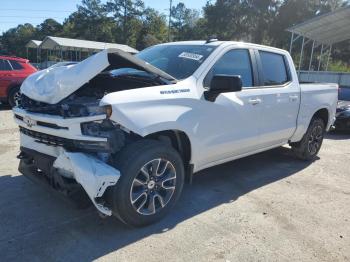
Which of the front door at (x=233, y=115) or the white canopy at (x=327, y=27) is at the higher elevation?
the white canopy at (x=327, y=27)

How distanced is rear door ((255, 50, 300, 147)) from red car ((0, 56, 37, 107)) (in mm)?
8517

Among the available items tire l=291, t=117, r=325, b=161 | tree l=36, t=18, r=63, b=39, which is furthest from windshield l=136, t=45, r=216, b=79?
tree l=36, t=18, r=63, b=39

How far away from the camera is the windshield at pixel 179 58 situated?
4.15m

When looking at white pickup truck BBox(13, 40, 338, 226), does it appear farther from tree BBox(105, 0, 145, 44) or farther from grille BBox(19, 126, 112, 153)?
tree BBox(105, 0, 145, 44)

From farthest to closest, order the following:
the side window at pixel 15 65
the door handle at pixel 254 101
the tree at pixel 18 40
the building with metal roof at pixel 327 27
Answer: the tree at pixel 18 40, the building with metal roof at pixel 327 27, the side window at pixel 15 65, the door handle at pixel 254 101

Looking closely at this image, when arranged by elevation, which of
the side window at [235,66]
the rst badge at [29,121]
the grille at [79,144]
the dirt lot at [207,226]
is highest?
the side window at [235,66]

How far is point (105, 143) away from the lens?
3.22 m

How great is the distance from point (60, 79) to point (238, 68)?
7.52 feet

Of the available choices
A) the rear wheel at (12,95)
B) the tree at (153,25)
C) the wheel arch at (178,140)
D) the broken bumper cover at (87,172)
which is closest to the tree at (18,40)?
the tree at (153,25)

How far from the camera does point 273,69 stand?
5312 mm

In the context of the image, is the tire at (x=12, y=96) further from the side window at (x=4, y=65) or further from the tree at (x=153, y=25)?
the tree at (x=153, y=25)

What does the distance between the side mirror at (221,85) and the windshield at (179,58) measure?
31 cm

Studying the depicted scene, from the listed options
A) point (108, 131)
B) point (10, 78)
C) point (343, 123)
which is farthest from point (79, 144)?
point (10, 78)

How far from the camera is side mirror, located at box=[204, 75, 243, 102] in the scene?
12.4 feet
